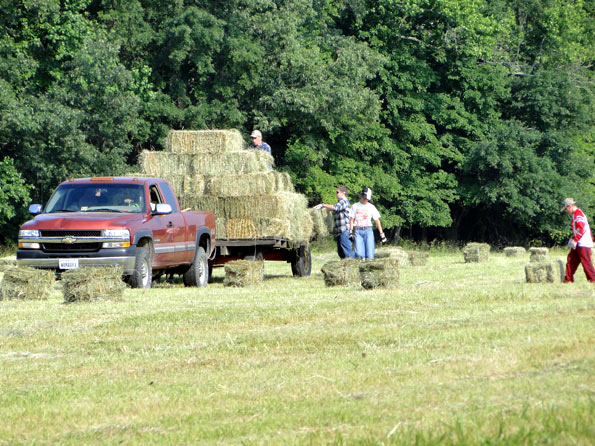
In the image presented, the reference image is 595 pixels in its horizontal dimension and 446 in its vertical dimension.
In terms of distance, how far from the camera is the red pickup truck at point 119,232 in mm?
17781

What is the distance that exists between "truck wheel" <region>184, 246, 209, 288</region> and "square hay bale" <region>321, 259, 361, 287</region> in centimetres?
276

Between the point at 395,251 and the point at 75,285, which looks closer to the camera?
the point at 75,285

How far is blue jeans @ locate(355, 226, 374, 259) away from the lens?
75.3 ft

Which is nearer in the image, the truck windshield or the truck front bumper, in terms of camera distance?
the truck front bumper

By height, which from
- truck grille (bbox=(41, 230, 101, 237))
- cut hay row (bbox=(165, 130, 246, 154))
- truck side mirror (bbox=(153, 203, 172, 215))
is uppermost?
cut hay row (bbox=(165, 130, 246, 154))

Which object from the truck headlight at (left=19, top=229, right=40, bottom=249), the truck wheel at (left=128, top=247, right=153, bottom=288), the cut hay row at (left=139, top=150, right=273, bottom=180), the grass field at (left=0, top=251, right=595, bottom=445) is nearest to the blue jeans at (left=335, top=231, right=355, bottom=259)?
the cut hay row at (left=139, top=150, right=273, bottom=180)

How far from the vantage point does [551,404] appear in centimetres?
678

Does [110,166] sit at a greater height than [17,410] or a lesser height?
greater

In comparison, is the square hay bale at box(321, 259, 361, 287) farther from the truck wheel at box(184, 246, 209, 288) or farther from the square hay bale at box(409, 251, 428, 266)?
the square hay bale at box(409, 251, 428, 266)

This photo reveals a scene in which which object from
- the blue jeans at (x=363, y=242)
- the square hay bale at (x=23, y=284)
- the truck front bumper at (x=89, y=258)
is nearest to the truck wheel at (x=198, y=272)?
the truck front bumper at (x=89, y=258)

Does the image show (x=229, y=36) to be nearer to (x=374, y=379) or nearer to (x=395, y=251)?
(x=395, y=251)

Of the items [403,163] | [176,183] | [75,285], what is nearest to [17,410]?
[75,285]

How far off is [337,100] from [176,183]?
1791 centimetres

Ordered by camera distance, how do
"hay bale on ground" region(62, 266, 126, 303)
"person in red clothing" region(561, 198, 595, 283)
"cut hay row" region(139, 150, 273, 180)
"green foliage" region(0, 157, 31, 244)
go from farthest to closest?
1. "green foliage" region(0, 157, 31, 244)
2. "cut hay row" region(139, 150, 273, 180)
3. "person in red clothing" region(561, 198, 595, 283)
4. "hay bale on ground" region(62, 266, 126, 303)
